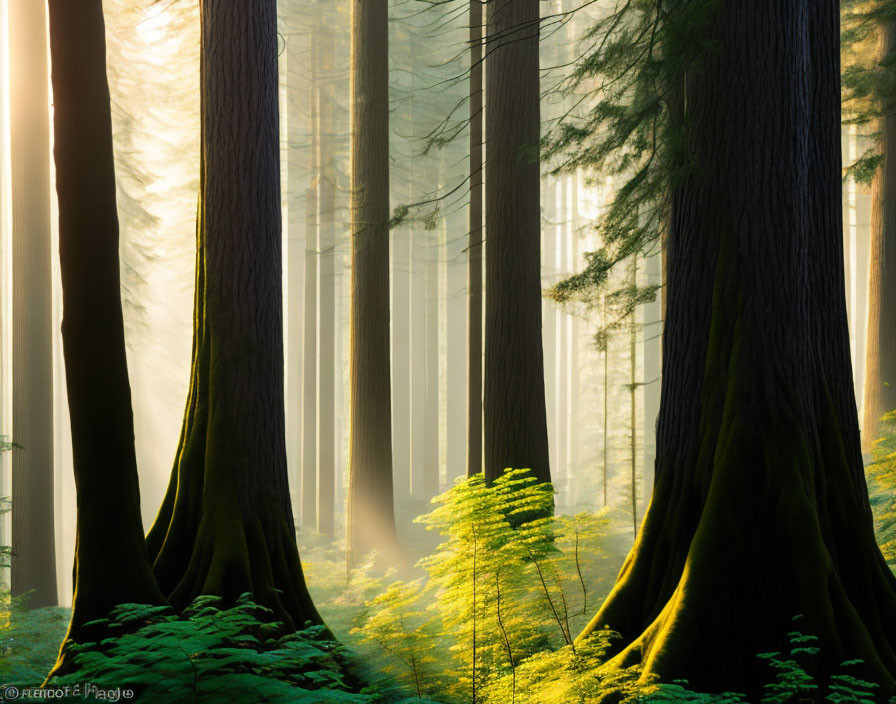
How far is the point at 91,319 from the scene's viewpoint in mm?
4496

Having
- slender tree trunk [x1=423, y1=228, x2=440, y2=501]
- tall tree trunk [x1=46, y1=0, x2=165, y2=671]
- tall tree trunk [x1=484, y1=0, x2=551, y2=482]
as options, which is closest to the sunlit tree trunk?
slender tree trunk [x1=423, y1=228, x2=440, y2=501]

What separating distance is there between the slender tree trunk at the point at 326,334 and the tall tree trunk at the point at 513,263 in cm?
1117

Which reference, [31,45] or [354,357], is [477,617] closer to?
[354,357]

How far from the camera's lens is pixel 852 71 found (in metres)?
13.2

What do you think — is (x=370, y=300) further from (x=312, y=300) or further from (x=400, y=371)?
(x=400, y=371)

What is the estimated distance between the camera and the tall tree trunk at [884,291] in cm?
1330

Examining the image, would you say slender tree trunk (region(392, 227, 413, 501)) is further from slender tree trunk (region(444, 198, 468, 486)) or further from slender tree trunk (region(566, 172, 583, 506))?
slender tree trunk (region(566, 172, 583, 506))

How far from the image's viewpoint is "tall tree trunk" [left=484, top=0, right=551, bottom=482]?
851 cm

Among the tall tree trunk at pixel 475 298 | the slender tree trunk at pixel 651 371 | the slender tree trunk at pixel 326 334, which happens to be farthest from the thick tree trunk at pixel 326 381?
the slender tree trunk at pixel 651 371

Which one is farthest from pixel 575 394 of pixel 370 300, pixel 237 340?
pixel 237 340

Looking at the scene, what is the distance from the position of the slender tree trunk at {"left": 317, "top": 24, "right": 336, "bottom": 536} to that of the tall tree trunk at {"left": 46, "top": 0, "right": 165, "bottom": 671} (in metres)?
14.8

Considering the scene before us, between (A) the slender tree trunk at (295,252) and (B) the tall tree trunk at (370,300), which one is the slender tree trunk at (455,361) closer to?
(A) the slender tree trunk at (295,252)

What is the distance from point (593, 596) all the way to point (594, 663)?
4256 millimetres

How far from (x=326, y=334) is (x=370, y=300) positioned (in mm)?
9265
